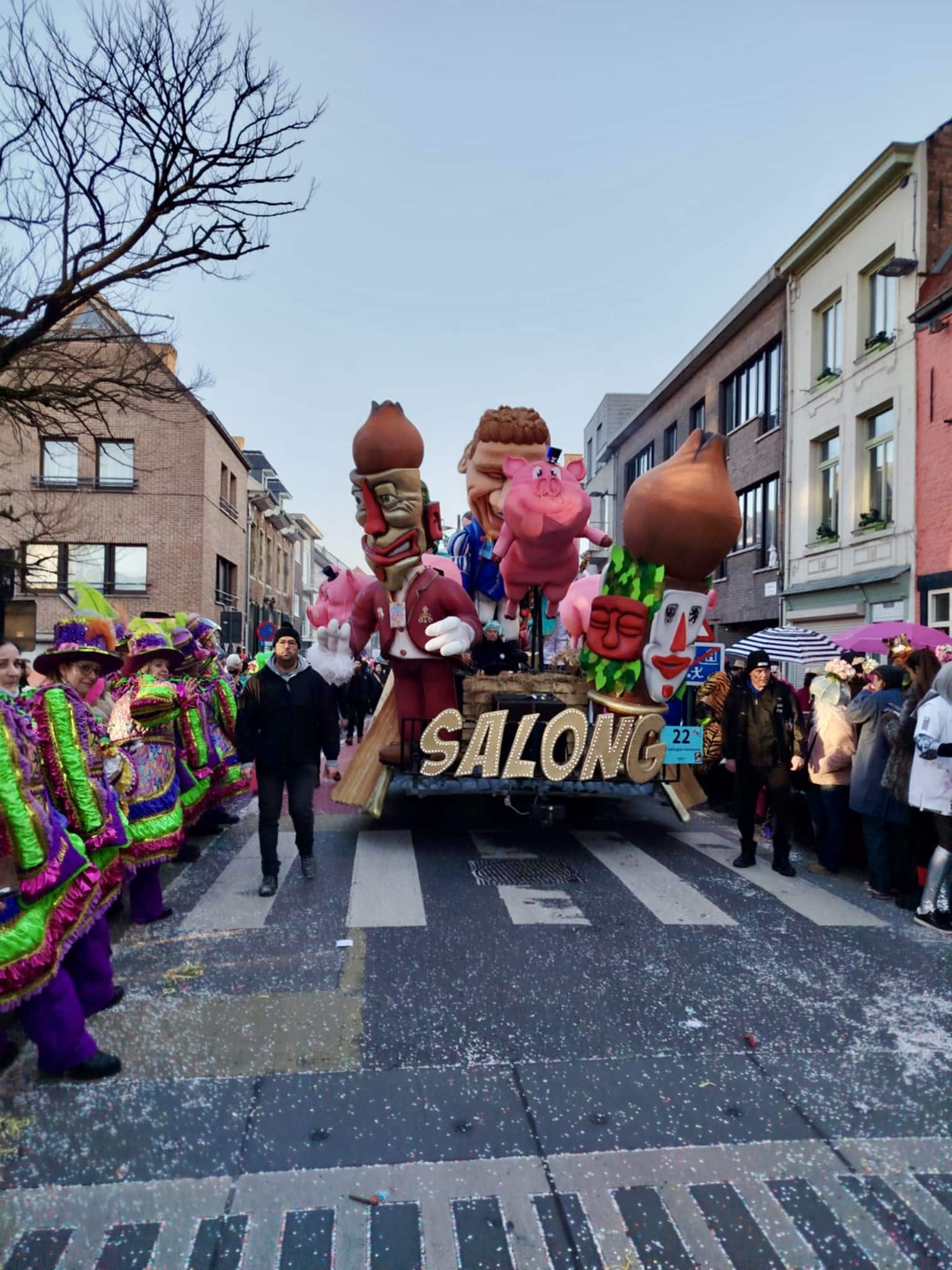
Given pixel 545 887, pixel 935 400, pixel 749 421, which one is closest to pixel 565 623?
pixel 545 887

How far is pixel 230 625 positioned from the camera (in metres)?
18.1

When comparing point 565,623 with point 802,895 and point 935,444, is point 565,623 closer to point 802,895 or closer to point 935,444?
point 802,895

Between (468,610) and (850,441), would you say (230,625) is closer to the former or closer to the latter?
(468,610)

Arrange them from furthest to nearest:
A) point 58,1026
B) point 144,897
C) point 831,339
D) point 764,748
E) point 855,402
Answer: point 831,339 → point 855,402 → point 764,748 → point 144,897 → point 58,1026

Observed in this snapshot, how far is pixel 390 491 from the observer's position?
23.9 ft

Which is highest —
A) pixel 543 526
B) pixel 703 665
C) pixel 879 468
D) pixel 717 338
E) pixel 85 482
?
pixel 717 338

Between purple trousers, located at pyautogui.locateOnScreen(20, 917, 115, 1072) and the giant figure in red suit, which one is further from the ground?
the giant figure in red suit

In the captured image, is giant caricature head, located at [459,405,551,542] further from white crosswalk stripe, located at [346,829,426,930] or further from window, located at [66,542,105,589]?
window, located at [66,542,105,589]

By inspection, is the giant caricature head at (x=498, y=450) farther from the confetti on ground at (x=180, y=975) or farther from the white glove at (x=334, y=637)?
the confetti on ground at (x=180, y=975)

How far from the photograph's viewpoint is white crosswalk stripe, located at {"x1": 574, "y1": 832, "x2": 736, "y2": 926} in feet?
18.1

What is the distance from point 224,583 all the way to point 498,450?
25402 mm

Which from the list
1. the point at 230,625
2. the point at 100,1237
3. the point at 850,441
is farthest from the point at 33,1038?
the point at 850,441

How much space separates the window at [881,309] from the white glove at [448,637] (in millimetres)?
12085

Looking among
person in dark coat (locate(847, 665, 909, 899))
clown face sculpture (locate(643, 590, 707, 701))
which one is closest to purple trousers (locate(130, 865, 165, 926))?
clown face sculpture (locate(643, 590, 707, 701))
